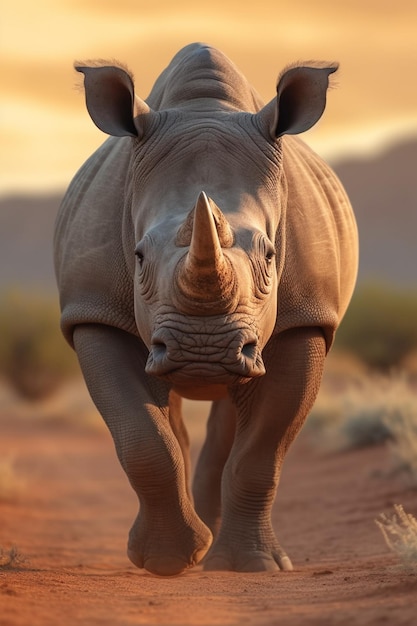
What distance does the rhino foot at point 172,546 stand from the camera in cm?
709

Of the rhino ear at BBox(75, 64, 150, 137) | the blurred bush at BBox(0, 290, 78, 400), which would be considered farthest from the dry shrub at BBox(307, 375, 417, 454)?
the blurred bush at BBox(0, 290, 78, 400)

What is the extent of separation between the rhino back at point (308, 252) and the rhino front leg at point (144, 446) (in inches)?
30.6

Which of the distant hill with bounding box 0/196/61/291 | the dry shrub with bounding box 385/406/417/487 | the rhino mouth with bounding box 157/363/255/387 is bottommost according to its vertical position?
the distant hill with bounding box 0/196/61/291

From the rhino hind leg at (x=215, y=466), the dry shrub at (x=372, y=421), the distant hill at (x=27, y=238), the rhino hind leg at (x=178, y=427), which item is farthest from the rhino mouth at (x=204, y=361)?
the distant hill at (x=27, y=238)

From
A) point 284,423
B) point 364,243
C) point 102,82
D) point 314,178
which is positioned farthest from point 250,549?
point 364,243

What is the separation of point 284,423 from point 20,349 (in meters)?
19.1

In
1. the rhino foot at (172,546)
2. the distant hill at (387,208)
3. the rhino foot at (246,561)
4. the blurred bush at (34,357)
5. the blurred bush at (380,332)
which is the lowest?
the distant hill at (387,208)

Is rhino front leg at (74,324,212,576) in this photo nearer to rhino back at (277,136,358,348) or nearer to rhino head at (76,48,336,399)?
rhino head at (76,48,336,399)

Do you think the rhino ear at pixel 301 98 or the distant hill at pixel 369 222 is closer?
the rhino ear at pixel 301 98

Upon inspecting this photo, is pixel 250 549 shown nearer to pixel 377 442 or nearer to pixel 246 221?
pixel 246 221

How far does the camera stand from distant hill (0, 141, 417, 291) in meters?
78.4

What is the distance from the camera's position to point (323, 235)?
25.1ft

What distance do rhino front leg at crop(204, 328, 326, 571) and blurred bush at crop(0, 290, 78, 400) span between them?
1821 cm

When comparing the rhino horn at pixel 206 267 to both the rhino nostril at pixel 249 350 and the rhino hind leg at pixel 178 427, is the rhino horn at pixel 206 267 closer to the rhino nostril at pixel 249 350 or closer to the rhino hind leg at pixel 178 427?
the rhino nostril at pixel 249 350
